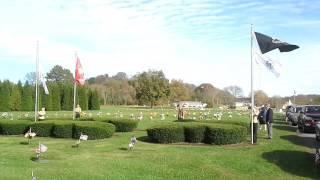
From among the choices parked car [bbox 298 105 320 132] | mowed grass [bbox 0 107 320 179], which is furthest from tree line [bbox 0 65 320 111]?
mowed grass [bbox 0 107 320 179]

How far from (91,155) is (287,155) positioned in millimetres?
7263

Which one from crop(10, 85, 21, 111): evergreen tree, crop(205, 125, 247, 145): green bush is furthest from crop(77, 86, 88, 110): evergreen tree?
crop(205, 125, 247, 145): green bush

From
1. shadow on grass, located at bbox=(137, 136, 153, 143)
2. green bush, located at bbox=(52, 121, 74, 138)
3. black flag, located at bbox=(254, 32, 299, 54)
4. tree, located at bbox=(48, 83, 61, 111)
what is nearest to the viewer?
black flag, located at bbox=(254, 32, 299, 54)

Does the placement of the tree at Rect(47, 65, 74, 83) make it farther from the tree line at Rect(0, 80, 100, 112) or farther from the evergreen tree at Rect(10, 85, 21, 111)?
the evergreen tree at Rect(10, 85, 21, 111)

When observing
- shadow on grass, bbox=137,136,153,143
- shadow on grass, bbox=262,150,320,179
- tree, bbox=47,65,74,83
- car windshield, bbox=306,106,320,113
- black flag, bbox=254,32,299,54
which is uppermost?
tree, bbox=47,65,74,83

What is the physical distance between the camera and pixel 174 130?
877 inches

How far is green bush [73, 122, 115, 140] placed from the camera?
931 inches

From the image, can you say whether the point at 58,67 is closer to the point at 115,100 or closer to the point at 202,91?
the point at 115,100

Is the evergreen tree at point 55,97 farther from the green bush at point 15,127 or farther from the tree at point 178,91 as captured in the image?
the green bush at point 15,127

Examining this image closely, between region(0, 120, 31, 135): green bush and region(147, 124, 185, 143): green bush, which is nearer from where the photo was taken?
region(147, 124, 185, 143): green bush

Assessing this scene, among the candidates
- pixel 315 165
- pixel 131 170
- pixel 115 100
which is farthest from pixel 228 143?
pixel 115 100

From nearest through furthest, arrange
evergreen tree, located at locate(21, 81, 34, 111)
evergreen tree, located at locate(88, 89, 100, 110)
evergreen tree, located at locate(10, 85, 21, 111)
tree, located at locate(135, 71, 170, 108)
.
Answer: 1. evergreen tree, located at locate(10, 85, 21, 111)
2. evergreen tree, located at locate(21, 81, 34, 111)
3. evergreen tree, located at locate(88, 89, 100, 110)
4. tree, located at locate(135, 71, 170, 108)

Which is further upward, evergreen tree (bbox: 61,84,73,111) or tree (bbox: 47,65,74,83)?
tree (bbox: 47,65,74,83)

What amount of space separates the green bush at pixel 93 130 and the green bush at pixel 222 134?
194 inches
